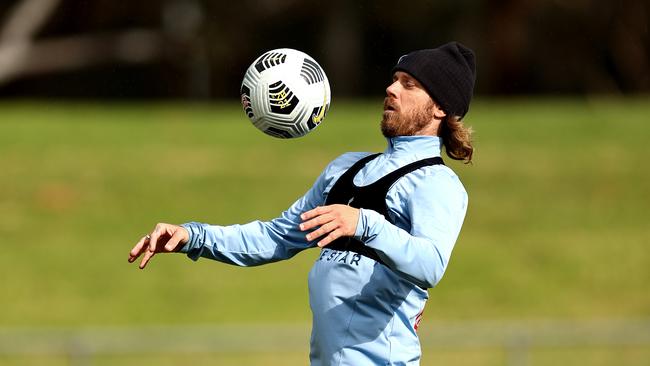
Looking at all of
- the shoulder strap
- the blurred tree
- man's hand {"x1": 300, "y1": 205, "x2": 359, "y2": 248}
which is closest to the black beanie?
the shoulder strap

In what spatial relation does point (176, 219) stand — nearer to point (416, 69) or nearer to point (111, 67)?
point (416, 69)

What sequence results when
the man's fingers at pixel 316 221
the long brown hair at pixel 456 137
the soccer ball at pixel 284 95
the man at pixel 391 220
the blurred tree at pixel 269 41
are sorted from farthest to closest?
1. the blurred tree at pixel 269 41
2. the soccer ball at pixel 284 95
3. the long brown hair at pixel 456 137
4. the man at pixel 391 220
5. the man's fingers at pixel 316 221

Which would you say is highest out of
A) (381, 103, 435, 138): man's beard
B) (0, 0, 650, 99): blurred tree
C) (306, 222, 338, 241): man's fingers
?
(381, 103, 435, 138): man's beard

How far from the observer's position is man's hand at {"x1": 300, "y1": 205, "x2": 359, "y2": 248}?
438cm

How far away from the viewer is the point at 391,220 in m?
4.95

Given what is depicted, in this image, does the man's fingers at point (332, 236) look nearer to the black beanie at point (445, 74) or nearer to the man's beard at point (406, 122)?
the man's beard at point (406, 122)

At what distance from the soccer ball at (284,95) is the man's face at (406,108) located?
16.1 inches

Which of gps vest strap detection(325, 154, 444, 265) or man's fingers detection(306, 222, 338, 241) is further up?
man's fingers detection(306, 222, 338, 241)

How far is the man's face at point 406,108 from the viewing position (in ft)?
16.8

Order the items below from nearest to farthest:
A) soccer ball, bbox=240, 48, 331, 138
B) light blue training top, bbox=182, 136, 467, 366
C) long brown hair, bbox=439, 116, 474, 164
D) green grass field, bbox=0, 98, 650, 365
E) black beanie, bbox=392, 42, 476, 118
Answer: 1. light blue training top, bbox=182, 136, 467, 366
2. black beanie, bbox=392, 42, 476, 118
3. long brown hair, bbox=439, 116, 474, 164
4. soccer ball, bbox=240, 48, 331, 138
5. green grass field, bbox=0, 98, 650, 365

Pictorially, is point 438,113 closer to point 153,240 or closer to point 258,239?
point 258,239

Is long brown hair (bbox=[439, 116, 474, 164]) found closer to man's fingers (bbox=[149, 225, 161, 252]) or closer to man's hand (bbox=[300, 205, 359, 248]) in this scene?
man's hand (bbox=[300, 205, 359, 248])

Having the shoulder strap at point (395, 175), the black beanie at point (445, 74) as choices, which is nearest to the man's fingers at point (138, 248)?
the shoulder strap at point (395, 175)

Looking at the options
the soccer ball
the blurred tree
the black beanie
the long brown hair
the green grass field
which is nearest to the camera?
the black beanie
